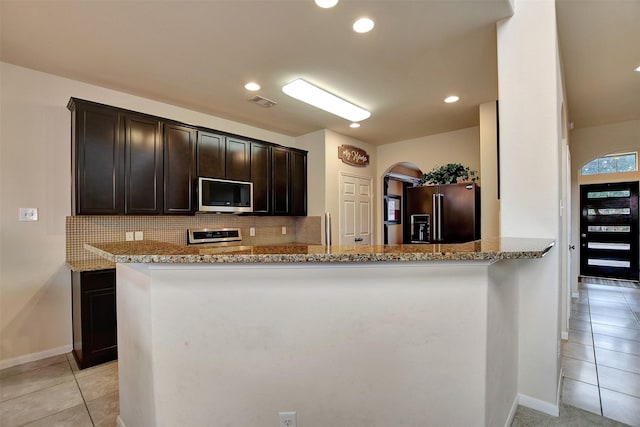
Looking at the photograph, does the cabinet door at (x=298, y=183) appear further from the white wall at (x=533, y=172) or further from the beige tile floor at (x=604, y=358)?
the beige tile floor at (x=604, y=358)

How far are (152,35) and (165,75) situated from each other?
2.19 feet

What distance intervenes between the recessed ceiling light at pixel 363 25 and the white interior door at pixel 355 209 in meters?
2.78

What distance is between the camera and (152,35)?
2266mm

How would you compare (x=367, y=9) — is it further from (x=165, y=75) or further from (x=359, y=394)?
(x=359, y=394)

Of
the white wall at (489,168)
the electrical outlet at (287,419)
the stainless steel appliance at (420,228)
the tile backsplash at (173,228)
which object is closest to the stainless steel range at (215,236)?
the tile backsplash at (173,228)

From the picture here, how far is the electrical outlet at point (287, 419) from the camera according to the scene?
4.60 feet

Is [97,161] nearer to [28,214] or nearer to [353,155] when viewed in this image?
[28,214]

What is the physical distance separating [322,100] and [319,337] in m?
2.70

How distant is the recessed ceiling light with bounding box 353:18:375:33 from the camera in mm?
2117

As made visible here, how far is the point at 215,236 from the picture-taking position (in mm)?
4062

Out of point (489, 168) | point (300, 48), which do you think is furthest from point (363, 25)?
point (489, 168)

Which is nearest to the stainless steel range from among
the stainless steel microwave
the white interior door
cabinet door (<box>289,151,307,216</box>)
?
the stainless steel microwave

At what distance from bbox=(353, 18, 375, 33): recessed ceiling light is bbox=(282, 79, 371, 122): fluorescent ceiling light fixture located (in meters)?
0.93

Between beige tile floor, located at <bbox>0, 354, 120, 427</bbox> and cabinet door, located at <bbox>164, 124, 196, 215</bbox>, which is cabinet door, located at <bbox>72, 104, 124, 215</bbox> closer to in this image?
cabinet door, located at <bbox>164, 124, 196, 215</bbox>
